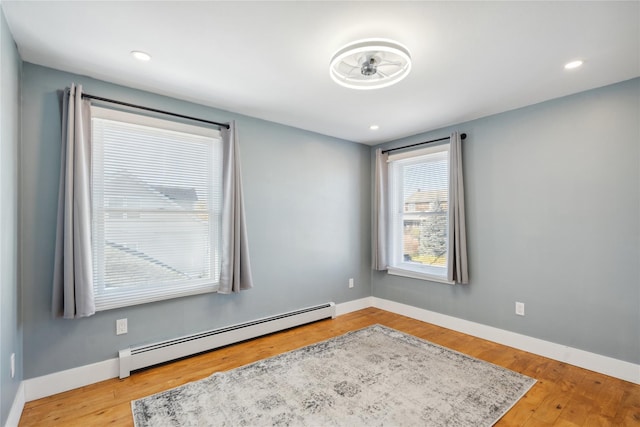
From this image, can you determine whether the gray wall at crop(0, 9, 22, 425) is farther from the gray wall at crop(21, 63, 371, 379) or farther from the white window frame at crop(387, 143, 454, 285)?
the white window frame at crop(387, 143, 454, 285)

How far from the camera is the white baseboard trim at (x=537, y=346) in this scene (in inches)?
101

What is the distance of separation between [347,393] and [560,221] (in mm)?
2511

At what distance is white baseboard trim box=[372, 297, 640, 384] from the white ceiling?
7.75 ft

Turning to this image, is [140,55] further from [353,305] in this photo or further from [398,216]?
[353,305]

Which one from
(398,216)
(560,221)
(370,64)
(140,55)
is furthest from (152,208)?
(560,221)

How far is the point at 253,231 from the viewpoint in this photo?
3.50 m

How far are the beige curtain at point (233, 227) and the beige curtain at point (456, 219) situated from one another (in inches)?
91.4

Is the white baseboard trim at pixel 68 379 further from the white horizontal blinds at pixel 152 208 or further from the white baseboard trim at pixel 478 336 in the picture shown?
the white horizontal blinds at pixel 152 208

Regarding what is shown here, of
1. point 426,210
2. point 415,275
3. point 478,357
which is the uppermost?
point 426,210

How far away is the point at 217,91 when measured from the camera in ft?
9.23

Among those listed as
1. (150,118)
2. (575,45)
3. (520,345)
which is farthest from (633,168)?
(150,118)

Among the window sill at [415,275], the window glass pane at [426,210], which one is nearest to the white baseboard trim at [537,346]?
the window sill at [415,275]

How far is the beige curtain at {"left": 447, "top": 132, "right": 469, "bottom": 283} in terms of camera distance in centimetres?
350

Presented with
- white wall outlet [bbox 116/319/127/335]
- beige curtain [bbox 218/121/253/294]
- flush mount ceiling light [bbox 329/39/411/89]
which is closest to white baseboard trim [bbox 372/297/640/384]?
beige curtain [bbox 218/121/253/294]
